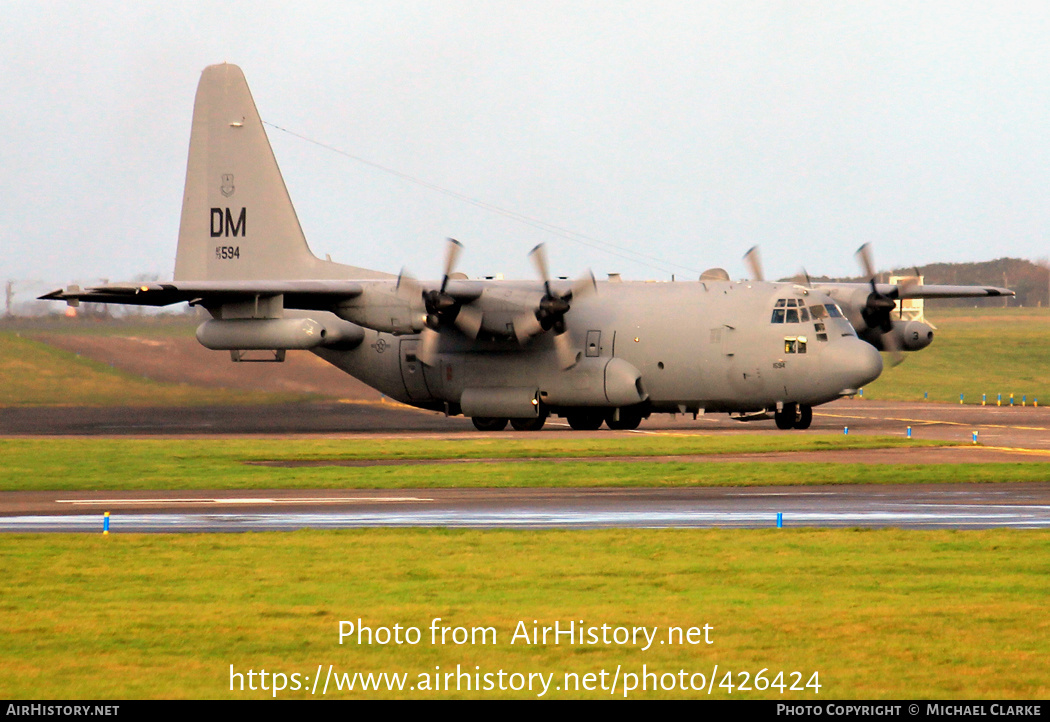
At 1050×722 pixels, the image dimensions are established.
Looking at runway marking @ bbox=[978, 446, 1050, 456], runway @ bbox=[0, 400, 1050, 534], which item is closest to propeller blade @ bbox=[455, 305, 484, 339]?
runway @ bbox=[0, 400, 1050, 534]

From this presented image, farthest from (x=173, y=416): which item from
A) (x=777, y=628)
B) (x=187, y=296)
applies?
(x=777, y=628)

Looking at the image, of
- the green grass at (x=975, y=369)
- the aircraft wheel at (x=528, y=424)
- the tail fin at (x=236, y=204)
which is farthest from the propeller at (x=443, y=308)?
the green grass at (x=975, y=369)

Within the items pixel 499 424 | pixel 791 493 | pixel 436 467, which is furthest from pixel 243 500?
pixel 499 424

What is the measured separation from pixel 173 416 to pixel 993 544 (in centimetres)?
3919

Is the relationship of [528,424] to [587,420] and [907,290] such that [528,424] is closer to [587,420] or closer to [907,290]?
[587,420]

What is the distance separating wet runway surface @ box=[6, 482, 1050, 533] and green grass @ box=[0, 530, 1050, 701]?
3.84 feet

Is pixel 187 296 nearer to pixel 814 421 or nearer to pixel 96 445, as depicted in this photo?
pixel 96 445

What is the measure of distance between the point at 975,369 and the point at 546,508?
70.3 metres

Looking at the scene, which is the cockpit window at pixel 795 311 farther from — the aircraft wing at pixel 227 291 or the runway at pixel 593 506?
the aircraft wing at pixel 227 291

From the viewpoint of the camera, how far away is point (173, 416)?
50.2m

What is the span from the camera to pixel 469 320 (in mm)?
39719

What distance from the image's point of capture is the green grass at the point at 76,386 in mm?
46906

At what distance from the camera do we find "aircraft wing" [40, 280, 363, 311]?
3850 cm

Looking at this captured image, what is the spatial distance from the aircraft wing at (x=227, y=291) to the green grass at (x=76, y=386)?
23.8ft
